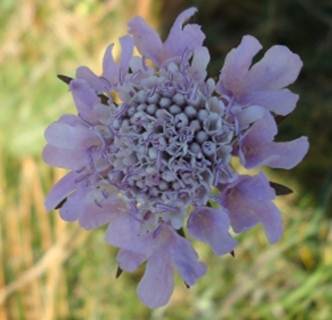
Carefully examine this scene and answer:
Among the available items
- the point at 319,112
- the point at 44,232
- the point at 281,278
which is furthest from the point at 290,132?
the point at 44,232

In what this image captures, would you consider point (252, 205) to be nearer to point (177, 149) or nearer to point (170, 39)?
point (177, 149)

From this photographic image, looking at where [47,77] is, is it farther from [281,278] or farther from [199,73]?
[199,73]

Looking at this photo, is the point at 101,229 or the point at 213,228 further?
the point at 101,229

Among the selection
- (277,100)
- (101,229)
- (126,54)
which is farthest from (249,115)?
(101,229)

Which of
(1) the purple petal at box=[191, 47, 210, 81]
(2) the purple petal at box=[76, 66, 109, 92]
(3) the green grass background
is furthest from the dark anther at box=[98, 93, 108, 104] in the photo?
(3) the green grass background

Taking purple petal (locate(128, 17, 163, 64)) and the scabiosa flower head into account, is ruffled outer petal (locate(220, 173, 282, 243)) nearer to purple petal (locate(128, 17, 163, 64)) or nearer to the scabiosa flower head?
the scabiosa flower head
